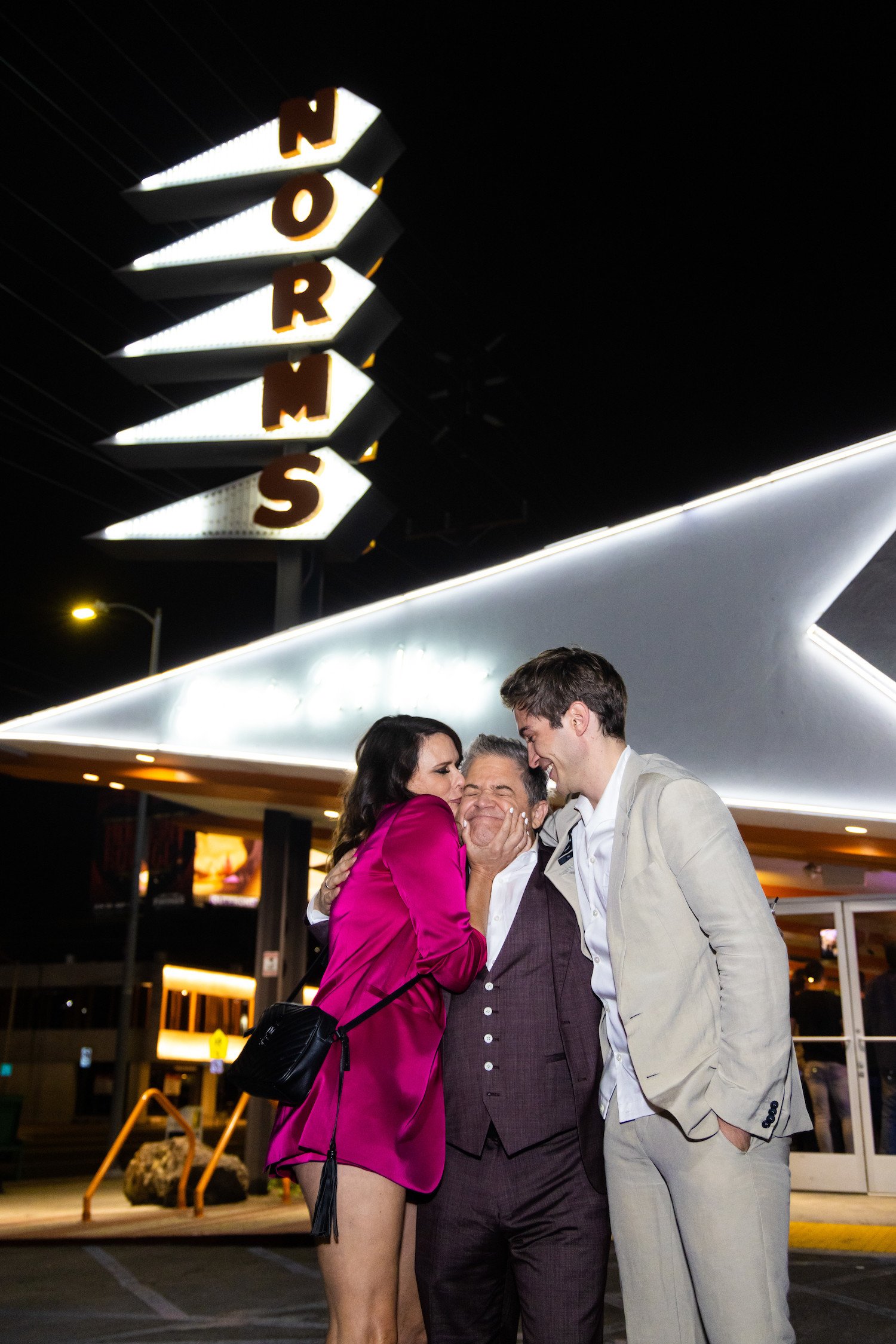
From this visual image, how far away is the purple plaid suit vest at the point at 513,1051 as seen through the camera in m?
2.46

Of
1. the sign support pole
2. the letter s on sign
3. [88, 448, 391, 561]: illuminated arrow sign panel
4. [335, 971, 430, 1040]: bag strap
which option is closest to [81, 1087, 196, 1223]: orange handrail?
the sign support pole

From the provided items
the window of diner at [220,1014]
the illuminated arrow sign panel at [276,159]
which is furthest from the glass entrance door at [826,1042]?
the window of diner at [220,1014]

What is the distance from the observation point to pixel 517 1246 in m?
2.43

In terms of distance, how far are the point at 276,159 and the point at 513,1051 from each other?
12.7m

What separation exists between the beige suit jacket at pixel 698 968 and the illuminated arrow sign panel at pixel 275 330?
1024cm

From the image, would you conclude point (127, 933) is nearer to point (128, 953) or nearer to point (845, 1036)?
point (128, 953)

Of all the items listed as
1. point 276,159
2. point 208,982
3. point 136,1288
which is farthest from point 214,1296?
point 208,982

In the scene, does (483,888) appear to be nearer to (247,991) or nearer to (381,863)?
(381,863)

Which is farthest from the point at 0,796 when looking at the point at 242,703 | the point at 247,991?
the point at 242,703

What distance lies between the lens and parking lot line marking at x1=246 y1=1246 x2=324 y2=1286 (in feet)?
21.0

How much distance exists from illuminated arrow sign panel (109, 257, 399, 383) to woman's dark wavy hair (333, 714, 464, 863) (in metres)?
9.70

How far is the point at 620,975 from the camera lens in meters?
2.32

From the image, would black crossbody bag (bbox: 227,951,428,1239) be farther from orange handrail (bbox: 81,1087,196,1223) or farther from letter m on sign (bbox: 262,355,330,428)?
letter m on sign (bbox: 262,355,330,428)

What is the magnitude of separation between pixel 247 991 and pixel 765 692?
27.8 meters
